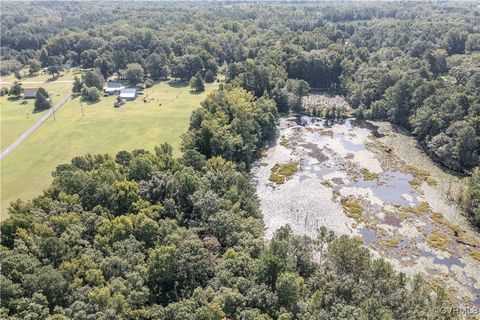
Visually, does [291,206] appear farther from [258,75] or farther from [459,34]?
[459,34]

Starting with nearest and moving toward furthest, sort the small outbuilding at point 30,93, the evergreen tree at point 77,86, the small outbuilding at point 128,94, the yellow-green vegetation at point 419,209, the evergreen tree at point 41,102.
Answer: the yellow-green vegetation at point 419,209, the evergreen tree at point 41,102, the small outbuilding at point 128,94, the small outbuilding at point 30,93, the evergreen tree at point 77,86

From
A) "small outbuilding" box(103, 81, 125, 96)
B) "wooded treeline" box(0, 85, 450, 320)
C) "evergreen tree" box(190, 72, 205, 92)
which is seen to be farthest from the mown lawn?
"wooded treeline" box(0, 85, 450, 320)

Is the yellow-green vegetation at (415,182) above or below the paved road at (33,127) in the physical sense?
below

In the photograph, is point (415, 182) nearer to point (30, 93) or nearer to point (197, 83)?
point (197, 83)

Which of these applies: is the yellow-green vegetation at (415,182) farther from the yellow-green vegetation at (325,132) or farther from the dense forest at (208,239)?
the yellow-green vegetation at (325,132)

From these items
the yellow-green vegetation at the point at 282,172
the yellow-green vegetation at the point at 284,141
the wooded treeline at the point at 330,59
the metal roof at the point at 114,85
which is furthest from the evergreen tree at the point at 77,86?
the yellow-green vegetation at the point at 282,172

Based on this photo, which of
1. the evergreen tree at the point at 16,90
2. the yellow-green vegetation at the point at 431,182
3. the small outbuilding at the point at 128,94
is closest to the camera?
the yellow-green vegetation at the point at 431,182

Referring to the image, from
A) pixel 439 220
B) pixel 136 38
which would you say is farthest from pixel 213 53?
pixel 439 220
